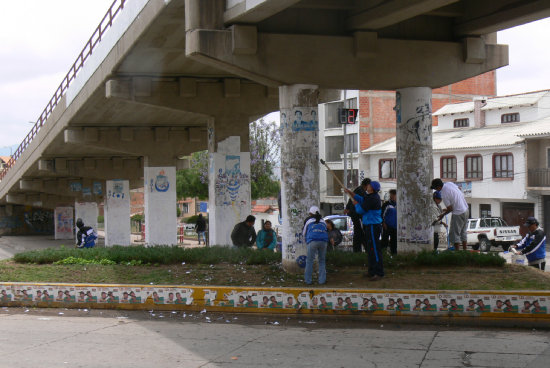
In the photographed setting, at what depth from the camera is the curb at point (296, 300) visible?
10000mm

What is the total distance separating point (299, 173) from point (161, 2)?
4.36 meters

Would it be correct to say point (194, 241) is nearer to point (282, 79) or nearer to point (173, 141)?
point (173, 141)

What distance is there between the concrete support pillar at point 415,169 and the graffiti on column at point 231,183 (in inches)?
269

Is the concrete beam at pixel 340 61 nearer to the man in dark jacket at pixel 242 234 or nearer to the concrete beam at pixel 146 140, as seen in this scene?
the man in dark jacket at pixel 242 234

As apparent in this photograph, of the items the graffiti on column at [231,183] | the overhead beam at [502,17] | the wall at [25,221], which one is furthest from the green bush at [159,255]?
the wall at [25,221]

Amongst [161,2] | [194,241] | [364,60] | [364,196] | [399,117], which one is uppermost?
[161,2]

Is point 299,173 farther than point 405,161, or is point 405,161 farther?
point 405,161

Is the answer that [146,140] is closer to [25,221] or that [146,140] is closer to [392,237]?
[392,237]

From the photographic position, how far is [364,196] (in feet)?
38.2

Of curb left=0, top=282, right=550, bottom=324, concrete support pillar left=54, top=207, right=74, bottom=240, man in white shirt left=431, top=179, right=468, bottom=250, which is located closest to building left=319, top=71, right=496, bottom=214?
concrete support pillar left=54, top=207, right=74, bottom=240

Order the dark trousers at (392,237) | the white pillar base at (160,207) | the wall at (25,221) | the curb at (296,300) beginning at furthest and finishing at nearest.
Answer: the wall at (25,221) → the white pillar base at (160,207) → the dark trousers at (392,237) → the curb at (296,300)

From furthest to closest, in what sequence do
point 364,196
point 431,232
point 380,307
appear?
1. point 431,232
2. point 364,196
3. point 380,307

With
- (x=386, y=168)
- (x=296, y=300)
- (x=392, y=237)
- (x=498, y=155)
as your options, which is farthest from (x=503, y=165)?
(x=296, y=300)

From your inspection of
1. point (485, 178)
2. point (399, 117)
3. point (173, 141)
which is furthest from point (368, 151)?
point (399, 117)
